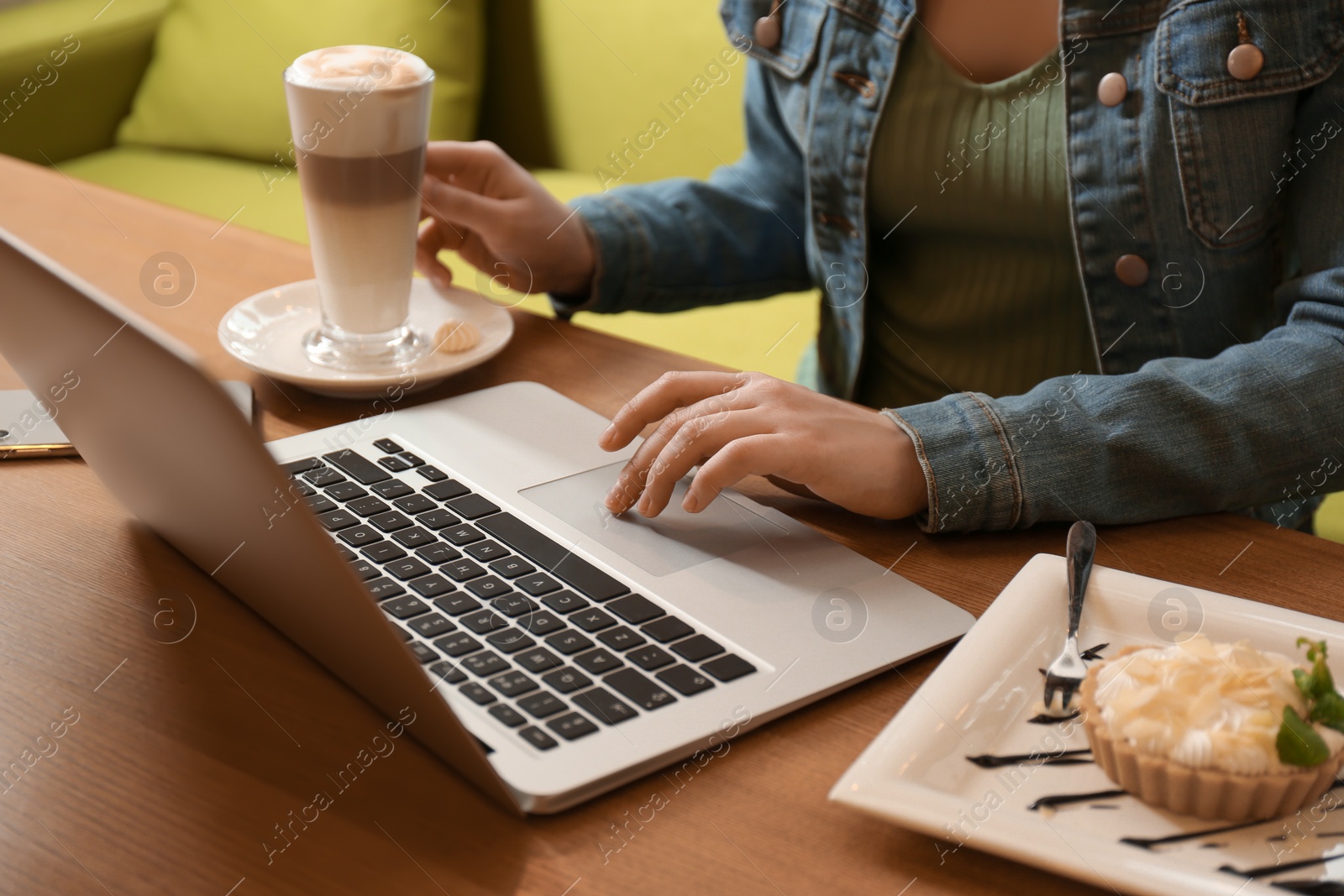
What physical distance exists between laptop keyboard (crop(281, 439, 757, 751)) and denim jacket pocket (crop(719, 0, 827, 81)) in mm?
519

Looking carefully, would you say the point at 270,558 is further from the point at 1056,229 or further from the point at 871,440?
the point at 1056,229

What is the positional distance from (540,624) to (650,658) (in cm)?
5

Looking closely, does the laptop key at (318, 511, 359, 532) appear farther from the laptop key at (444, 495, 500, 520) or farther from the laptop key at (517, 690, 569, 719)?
the laptop key at (517, 690, 569, 719)

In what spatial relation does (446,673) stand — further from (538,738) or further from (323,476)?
(323,476)

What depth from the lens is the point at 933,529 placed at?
1.98 ft

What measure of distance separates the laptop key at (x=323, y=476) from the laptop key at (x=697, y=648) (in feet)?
0.74

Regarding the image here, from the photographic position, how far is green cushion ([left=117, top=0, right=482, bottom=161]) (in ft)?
6.26

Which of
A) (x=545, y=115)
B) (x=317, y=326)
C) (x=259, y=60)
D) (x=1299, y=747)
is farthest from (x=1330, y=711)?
(x=259, y=60)

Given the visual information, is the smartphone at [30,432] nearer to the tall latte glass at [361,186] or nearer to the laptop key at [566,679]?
the tall latte glass at [361,186]

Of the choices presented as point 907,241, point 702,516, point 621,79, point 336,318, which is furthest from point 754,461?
point 621,79

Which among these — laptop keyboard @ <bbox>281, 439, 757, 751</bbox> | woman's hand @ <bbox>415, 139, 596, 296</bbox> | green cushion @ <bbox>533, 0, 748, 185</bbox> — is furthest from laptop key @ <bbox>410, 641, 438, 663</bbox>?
green cushion @ <bbox>533, 0, 748, 185</bbox>

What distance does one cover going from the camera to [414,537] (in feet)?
1.85

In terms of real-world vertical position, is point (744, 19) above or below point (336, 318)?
above

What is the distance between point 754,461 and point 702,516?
4 centimetres
